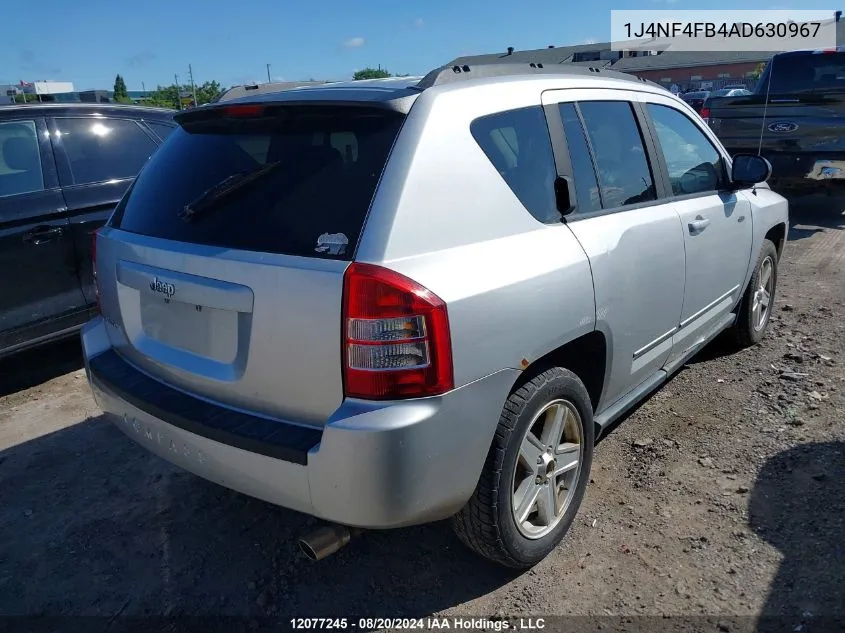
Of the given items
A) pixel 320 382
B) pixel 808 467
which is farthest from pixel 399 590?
pixel 808 467

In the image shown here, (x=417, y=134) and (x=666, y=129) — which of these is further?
(x=666, y=129)

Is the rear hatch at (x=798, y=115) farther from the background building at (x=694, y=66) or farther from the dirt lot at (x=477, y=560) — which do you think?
the background building at (x=694, y=66)

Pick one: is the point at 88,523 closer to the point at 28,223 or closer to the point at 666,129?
the point at 28,223

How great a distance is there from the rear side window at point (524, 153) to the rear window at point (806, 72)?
8.10 m

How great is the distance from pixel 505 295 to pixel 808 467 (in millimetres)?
2068

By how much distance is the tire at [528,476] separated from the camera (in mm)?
2273

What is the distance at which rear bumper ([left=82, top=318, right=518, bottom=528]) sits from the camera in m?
1.94

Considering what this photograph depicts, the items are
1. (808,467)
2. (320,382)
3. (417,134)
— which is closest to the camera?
(320,382)

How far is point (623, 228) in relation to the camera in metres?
2.84

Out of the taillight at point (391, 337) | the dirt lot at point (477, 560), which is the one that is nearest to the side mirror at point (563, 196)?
the taillight at point (391, 337)

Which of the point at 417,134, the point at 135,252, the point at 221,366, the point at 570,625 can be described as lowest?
the point at 570,625

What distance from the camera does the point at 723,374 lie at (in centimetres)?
432

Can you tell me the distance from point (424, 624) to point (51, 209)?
371 cm

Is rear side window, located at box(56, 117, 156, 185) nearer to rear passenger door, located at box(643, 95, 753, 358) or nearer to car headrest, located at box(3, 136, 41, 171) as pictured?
car headrest, located at box(3, 136, 41, 171)
